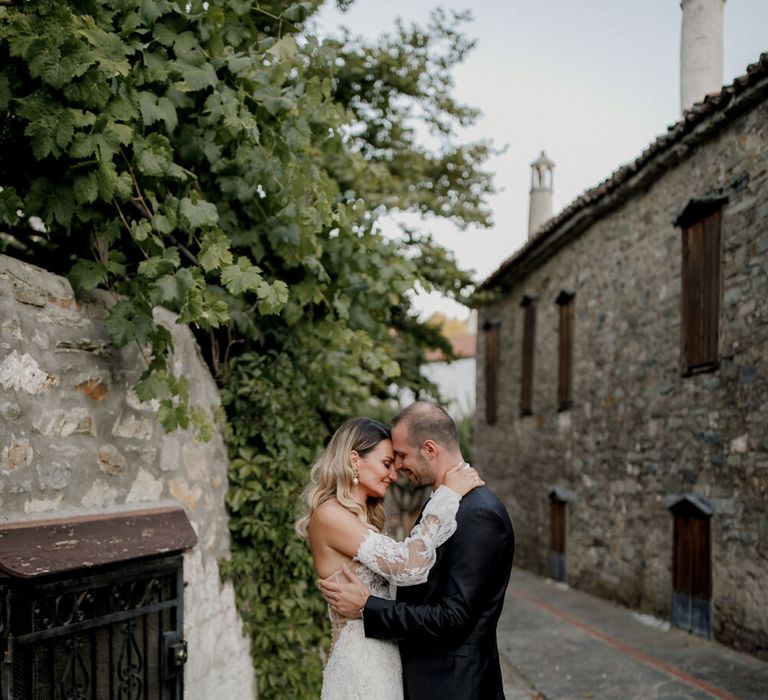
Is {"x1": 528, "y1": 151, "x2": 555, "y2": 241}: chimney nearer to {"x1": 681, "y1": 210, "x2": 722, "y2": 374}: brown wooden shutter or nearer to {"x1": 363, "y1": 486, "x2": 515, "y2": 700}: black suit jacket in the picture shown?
{"x1": 681, "y1": 210, "x2": 722, "y2": 374}: brown wooden shutter

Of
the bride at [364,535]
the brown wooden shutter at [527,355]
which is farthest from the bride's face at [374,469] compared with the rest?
the brown wooden shutter at [527,355]

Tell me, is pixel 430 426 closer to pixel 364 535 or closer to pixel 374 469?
pixel 374 469

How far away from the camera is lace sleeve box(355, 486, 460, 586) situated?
10.2 feet

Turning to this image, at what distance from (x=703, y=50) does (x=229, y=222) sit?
9.44m

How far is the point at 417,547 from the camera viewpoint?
3.12 metres

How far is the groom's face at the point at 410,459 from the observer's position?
3.33 metres

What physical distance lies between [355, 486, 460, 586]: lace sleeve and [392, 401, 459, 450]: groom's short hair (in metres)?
0.20

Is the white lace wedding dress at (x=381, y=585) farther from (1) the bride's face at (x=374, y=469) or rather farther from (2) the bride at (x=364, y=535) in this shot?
(1) the bride's face at (x=374, y=469)

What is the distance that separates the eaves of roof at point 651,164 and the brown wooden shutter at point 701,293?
0.91 m

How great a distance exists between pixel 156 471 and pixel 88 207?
4.18 feet

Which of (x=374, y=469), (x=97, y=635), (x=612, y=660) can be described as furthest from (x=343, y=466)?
(x=612, y=660)

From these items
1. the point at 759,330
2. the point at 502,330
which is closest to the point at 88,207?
the point at 759,330

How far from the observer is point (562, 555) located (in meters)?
13.8

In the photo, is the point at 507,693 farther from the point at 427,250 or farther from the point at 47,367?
the point at 427,250
